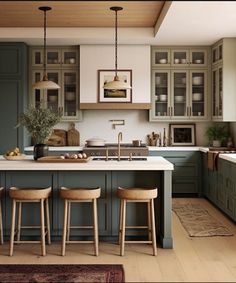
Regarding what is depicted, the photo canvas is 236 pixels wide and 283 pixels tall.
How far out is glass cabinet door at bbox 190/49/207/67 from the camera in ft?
26.1

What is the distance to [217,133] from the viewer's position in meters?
7.97

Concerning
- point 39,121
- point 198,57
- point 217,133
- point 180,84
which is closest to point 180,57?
point 198,57

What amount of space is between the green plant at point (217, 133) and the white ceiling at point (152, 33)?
1.45 metres

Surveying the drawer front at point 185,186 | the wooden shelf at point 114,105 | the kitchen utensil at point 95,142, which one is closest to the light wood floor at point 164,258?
the drawer front at point 185,186

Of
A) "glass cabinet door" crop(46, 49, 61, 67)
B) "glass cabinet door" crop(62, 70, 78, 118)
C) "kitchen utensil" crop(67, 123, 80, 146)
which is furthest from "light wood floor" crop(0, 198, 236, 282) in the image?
"glass cabinet door" crop(46, 49, 61, 67)

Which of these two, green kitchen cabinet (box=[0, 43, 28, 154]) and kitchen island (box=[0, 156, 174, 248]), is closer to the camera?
kitchen island (box=[0, 156, 174, 248])

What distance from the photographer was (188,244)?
4.98 meters

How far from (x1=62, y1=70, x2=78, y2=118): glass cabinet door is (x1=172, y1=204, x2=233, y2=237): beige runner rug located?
234cm

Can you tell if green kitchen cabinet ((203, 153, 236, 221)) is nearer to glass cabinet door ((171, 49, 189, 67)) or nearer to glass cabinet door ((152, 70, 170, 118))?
glass cabinet door ((152, 70, 170, 118))

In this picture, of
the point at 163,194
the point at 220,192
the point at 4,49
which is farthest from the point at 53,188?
the point at 4,49

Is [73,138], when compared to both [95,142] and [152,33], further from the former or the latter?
[152,33]

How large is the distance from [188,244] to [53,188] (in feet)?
5.06

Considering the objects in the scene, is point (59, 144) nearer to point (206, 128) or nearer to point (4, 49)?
point (4, 49)

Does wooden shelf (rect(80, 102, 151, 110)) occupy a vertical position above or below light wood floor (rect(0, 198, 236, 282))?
above
